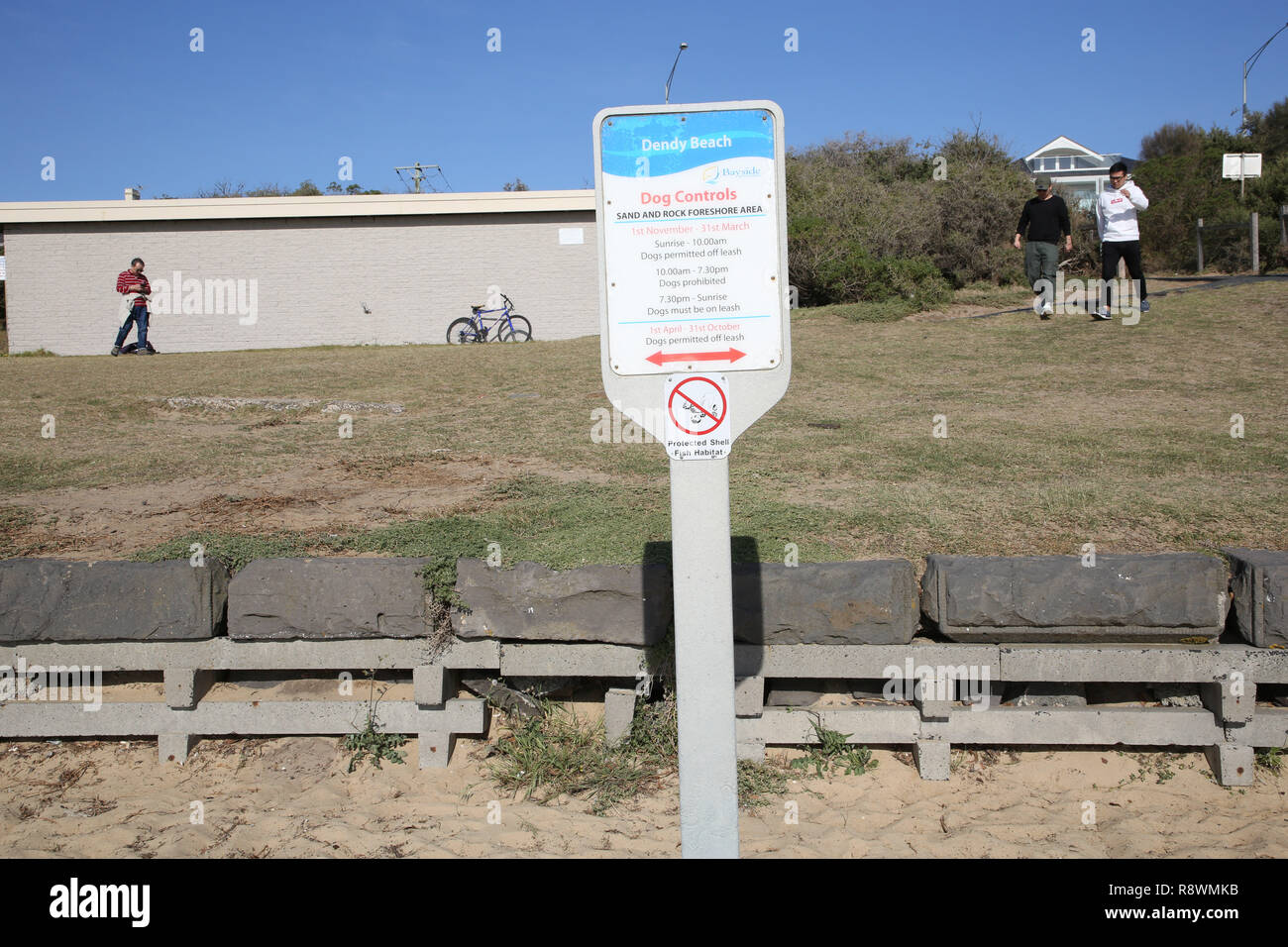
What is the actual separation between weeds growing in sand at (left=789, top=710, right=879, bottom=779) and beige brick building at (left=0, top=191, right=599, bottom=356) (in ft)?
58.0

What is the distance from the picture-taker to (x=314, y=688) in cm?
494

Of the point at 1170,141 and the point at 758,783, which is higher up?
the point at 1170,141

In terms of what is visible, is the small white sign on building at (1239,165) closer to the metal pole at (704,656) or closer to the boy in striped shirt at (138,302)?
the boy in striped shirt at (138,302)

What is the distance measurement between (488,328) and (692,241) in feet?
58.9

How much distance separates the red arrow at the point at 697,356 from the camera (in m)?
2.75

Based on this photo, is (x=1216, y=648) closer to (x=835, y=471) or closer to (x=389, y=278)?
(x=835, y=471)

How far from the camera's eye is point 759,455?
746cm

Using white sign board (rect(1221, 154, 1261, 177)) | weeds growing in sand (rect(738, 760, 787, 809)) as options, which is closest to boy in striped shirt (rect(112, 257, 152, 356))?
weeds growing in sand (rect(738, 760, 787, 809))

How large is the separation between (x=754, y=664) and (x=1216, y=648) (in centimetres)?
211

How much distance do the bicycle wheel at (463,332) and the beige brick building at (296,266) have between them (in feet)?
2.43

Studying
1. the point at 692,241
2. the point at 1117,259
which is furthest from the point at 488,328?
the point at 692,241

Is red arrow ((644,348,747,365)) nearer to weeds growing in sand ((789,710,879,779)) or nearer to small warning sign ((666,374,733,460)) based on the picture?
small warning sign ((666,374,733,460))

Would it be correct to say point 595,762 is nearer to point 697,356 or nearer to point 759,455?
point 697,356
